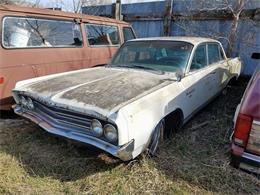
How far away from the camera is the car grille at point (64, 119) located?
307cm

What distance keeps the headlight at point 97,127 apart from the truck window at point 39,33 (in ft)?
8.42

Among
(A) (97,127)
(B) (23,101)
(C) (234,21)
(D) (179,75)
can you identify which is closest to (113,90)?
(A) (97,127)

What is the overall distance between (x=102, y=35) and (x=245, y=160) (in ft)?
17.0

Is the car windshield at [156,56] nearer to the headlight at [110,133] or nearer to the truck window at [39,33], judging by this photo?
the truck window at [39,33]

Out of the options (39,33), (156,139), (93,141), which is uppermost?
(39,33)

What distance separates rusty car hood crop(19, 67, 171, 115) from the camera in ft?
10.1

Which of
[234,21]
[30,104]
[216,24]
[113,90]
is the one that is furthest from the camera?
[216,24]

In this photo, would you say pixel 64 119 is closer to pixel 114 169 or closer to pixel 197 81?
pixel 114 169

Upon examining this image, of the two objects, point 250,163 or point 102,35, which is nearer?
point 250,163

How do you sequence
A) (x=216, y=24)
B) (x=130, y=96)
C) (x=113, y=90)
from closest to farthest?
(x=130, y=96)
(x=113, y=90)
(x=216, y=24)

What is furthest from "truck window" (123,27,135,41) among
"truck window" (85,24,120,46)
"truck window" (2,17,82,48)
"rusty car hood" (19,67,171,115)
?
"rusty car hood" (19,67,171,115)

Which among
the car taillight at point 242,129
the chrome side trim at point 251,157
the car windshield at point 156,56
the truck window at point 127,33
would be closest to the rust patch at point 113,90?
the car windshield at point 156,56

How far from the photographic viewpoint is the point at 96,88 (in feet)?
11.6

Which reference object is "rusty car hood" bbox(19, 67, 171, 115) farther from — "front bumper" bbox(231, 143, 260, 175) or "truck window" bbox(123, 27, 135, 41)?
"truck window" bbox(123, 27, 135, 41)
